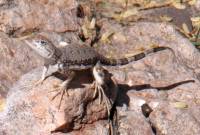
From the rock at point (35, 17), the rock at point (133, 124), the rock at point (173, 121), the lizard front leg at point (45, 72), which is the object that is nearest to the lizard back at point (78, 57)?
the lizard front leg at point (45, 72)

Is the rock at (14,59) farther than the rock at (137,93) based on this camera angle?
Yes

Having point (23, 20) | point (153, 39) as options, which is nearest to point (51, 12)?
point (23, 20)

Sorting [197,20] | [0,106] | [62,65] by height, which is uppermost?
[62,65]

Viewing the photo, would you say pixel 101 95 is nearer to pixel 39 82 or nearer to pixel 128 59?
pixel 39 82

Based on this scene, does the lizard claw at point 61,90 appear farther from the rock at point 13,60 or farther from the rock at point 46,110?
the rock at point 13,60

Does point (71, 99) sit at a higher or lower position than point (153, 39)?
higher

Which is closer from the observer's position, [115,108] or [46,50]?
[46,50]

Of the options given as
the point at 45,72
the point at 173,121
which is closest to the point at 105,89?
the point at 45,72

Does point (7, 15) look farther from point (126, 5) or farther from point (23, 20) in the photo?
point (126, 5)
